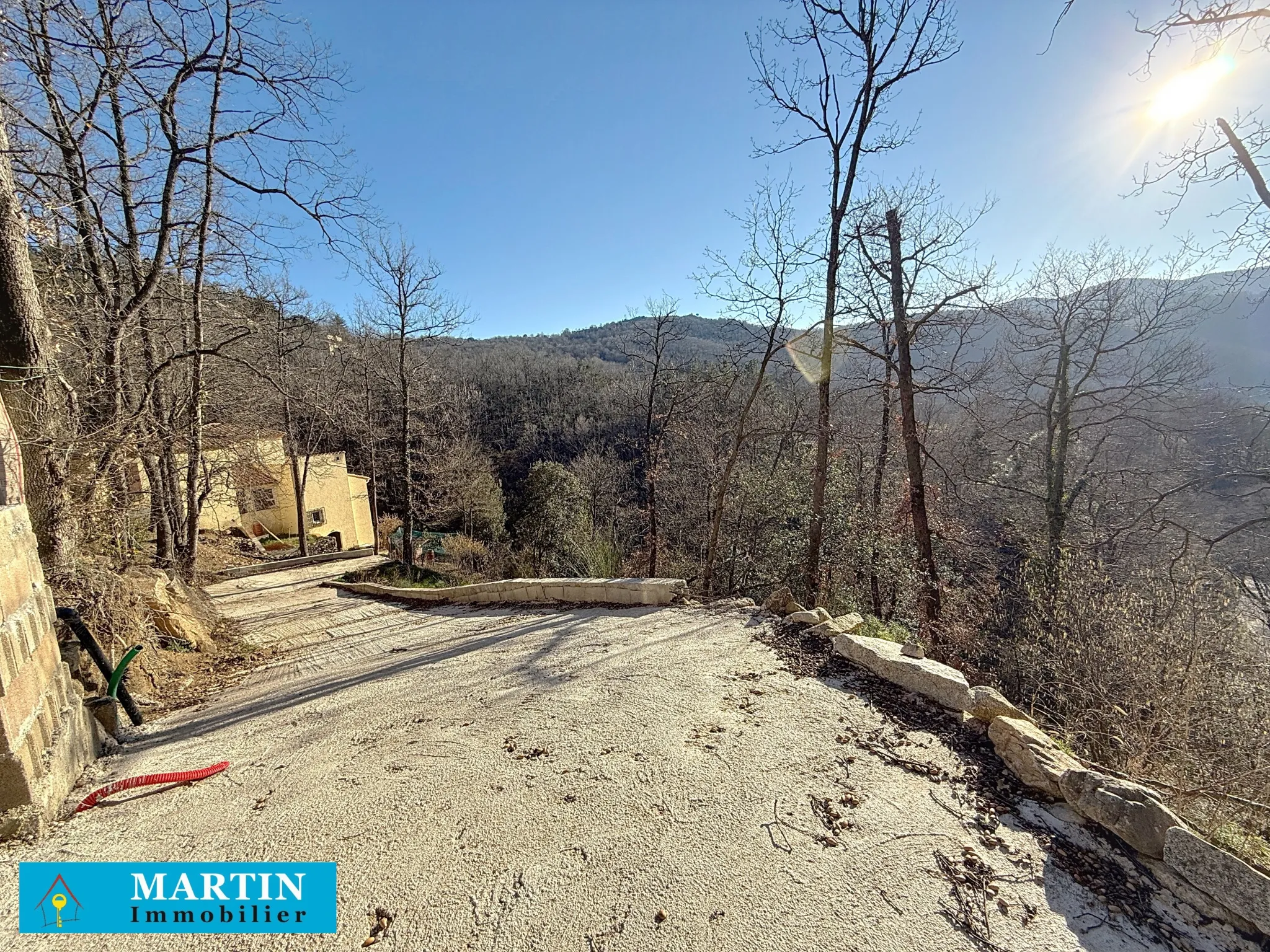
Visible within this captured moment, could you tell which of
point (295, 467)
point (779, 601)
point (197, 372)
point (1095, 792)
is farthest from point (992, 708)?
point (295, 467)

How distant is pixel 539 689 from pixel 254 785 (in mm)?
1867

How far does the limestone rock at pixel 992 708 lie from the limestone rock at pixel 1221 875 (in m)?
1.07

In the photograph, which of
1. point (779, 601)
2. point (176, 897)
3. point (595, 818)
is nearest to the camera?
point (176, 897)

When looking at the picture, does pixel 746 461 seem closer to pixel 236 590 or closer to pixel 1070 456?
pixel 1070 456

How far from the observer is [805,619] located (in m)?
5.04

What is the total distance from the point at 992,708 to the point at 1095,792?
803mm

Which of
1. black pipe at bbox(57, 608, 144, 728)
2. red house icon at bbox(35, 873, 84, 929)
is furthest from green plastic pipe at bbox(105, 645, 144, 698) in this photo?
red house icon at bbox(35, 873, 84, 929)

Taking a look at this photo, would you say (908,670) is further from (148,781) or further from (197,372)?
(197,372)

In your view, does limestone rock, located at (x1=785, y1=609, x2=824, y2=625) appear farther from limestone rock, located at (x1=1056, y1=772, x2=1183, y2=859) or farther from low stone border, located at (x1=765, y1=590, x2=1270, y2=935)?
limestone rock, located at (x1=1056, y1=772, x2=1183, y2=859)

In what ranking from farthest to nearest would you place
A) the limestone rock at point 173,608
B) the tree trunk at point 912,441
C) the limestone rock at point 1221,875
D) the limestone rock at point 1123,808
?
the tree trunk at point 912,441
the limestone rock at point 173,608
the limestone rock at point 1123,808
the limestone rock at point 1221,875

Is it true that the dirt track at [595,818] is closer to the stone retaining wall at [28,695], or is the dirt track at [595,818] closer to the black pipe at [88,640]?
the stone retaining wall at [28,695]

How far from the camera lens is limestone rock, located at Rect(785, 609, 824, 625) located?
Result: 5.01 metres

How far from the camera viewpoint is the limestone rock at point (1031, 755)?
2621 millimetres

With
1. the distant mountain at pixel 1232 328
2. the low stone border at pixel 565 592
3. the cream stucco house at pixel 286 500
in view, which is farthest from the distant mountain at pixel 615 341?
the cream stucco house at pixel 286 500
